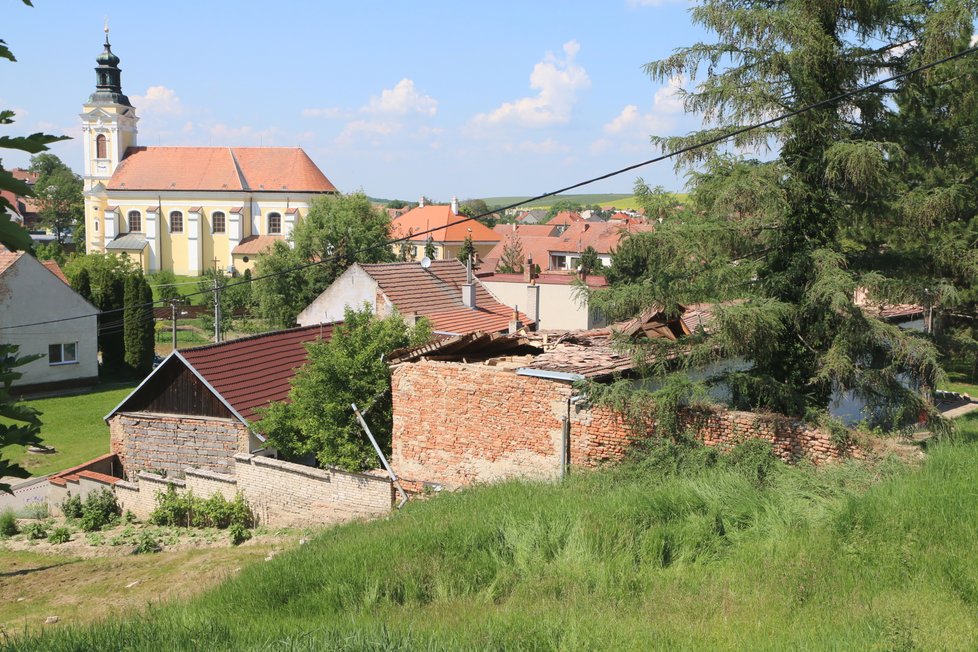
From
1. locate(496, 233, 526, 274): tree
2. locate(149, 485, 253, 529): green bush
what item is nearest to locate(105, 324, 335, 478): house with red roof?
locate(149, 485, 253, 529): green bush

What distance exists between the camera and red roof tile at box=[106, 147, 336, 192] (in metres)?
82.9

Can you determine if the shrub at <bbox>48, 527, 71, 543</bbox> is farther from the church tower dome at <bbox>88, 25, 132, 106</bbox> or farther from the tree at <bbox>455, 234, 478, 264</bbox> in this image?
the church tower dome at <bbox>88, 25, 132, 106</bbox>

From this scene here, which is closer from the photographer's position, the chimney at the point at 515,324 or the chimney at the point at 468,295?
the chimney at the point at 515,324

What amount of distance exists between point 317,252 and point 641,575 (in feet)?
128

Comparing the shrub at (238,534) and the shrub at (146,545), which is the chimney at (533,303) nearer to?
the shrub at (238,534)

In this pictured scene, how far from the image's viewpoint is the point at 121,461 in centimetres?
2020

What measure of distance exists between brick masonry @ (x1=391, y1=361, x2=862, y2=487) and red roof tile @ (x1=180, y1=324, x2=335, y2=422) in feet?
16.5

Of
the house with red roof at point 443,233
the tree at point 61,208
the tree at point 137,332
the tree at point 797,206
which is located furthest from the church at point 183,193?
the tree at point 797,206

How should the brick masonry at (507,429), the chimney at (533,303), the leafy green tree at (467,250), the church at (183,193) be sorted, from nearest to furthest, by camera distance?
the brick masonry at (507,429) < the chimney at (533,303) < the leafy green tree at (467,250) < the church at (183,193)

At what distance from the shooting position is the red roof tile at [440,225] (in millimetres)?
87250

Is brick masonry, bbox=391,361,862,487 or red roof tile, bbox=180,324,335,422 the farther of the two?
red roof tile, bbox=180,324,335,422

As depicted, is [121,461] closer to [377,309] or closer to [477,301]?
[377,309]

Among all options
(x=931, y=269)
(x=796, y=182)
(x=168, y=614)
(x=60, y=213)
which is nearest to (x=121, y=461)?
(x=168, y=614)

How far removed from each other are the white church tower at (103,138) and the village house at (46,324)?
54.4 m
